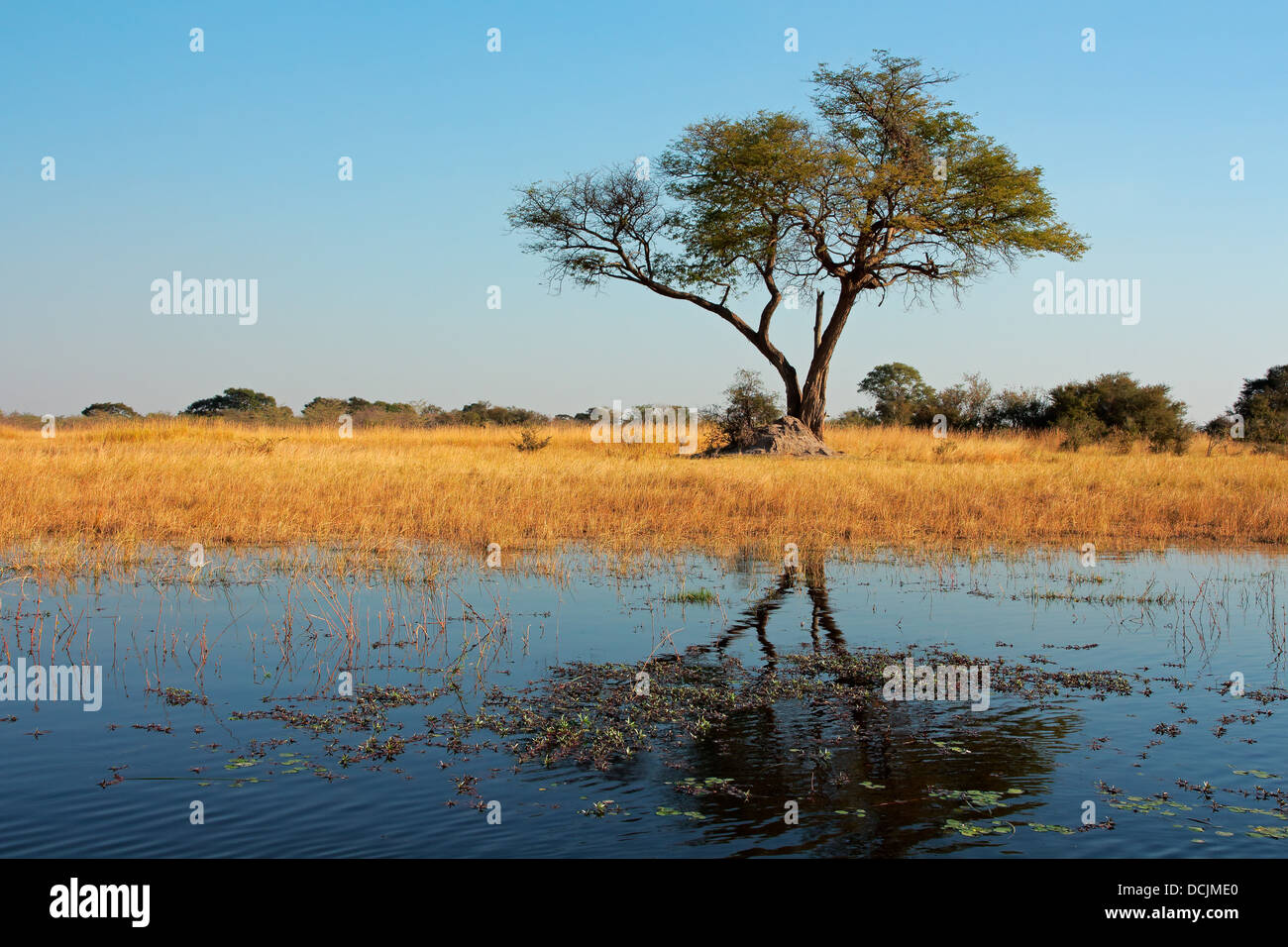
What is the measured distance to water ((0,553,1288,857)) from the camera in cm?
427

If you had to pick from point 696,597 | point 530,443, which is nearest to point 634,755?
point 696,597

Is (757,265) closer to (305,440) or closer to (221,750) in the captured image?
(305,440)

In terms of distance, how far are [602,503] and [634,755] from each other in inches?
412

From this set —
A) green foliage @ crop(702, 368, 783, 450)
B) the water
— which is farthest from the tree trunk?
the water

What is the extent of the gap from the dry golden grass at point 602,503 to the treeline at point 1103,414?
1221 centimetres

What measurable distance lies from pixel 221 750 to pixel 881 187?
2577 centimetres

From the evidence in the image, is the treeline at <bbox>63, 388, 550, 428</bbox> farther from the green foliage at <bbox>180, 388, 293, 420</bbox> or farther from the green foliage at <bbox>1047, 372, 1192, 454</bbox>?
the green foliage at <bbox>1047, 372, 1192, 454</bbox>

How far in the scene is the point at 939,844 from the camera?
4160mm

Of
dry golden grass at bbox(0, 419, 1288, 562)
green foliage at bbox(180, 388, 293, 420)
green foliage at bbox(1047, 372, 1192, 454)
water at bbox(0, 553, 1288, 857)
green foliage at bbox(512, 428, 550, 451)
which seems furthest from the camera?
green foliage at bbox(180, 388, 293, 420)

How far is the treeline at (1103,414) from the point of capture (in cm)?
3372

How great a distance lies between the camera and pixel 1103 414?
123ft

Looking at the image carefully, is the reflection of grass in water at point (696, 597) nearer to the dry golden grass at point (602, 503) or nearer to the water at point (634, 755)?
the water at point (634, 755)

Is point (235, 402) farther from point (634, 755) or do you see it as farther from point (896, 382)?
point (634, 755)

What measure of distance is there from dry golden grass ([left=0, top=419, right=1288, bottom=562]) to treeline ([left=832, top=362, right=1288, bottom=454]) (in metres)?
12.2
